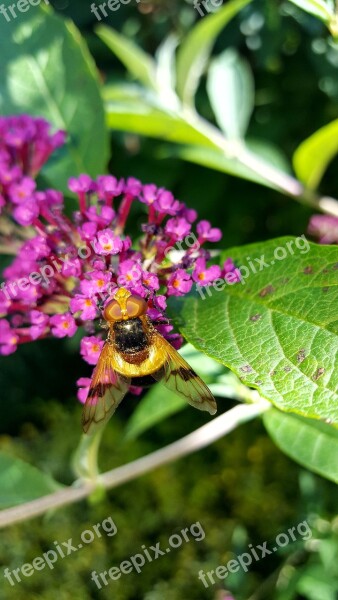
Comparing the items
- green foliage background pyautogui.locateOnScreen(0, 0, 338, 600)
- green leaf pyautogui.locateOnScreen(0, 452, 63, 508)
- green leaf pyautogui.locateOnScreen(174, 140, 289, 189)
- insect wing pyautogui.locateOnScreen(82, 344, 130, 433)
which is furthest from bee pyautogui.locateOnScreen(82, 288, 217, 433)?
green foliage background pyautogui.locateOnScreen(0, 0, 338, 600)

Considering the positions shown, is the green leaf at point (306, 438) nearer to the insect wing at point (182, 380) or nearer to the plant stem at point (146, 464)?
the plant stem at point (146, 464)

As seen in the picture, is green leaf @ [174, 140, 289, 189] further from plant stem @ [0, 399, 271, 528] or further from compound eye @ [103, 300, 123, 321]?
compound eye @ [103, 300, 123, 321]

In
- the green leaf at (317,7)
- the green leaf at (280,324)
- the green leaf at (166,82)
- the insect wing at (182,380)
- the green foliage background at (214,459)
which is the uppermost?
the green leaf at (317,7)

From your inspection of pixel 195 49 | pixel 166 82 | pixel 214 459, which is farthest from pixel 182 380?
pixel 214 459

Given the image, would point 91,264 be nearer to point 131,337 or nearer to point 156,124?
point 131,337

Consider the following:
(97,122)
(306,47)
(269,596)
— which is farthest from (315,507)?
(306,47)

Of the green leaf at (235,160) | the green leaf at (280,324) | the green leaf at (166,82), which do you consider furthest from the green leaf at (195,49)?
the green leaf at (280,324)

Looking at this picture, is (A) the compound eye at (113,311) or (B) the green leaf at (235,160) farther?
(B) the green leaf at (235,160)
